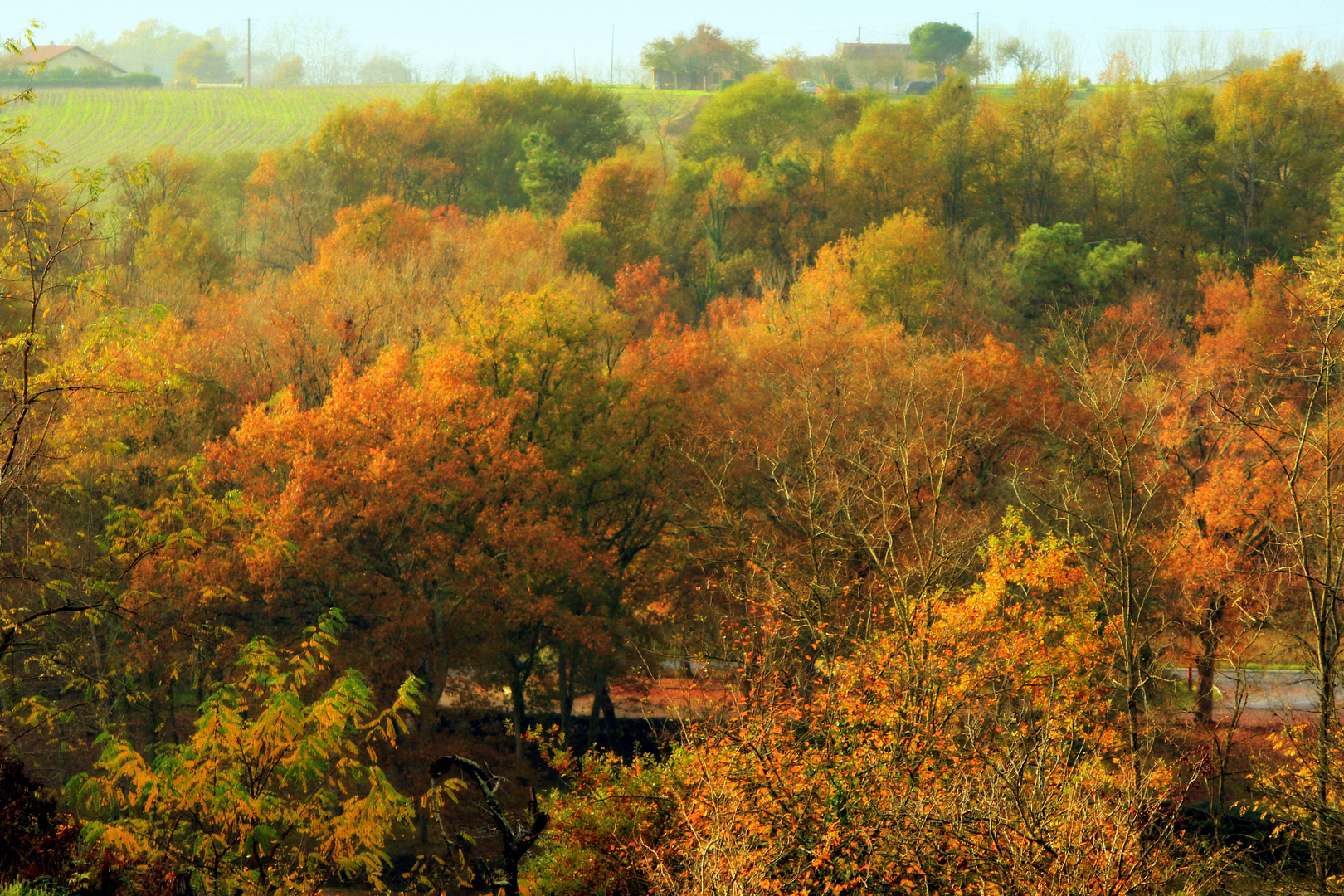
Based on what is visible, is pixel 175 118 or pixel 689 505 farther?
pixel 175 118

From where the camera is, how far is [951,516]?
29.9 m

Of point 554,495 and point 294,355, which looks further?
point 294,355

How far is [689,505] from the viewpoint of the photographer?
26984 millimetres

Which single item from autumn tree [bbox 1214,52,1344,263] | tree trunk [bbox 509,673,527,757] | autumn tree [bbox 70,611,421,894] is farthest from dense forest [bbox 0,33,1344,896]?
autumn tree [bbox 1214,52,1344,263]

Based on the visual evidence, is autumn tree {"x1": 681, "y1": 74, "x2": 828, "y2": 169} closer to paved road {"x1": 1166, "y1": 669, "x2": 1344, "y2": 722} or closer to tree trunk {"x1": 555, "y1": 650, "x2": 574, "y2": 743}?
paved road {"x1": 1166, "y1": 669, "x2": 1344, "y2": 722}

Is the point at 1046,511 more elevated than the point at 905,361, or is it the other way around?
the point at 905,361

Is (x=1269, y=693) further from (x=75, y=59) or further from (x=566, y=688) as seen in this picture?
(x=75, y=59)

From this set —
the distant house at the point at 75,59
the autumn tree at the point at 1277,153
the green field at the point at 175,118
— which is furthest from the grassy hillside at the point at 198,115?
the autumn tree at the point at 1277,153

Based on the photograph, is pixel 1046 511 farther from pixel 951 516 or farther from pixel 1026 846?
pixel 1026 846

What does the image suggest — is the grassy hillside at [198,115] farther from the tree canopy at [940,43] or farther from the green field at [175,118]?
the tree canopy at [940,43]

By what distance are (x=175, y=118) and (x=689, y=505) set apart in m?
93.9

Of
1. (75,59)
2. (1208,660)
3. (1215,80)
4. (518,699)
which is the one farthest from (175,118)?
(1208,660)

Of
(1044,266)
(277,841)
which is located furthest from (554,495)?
(1044,266)

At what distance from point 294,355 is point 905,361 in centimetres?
1891
